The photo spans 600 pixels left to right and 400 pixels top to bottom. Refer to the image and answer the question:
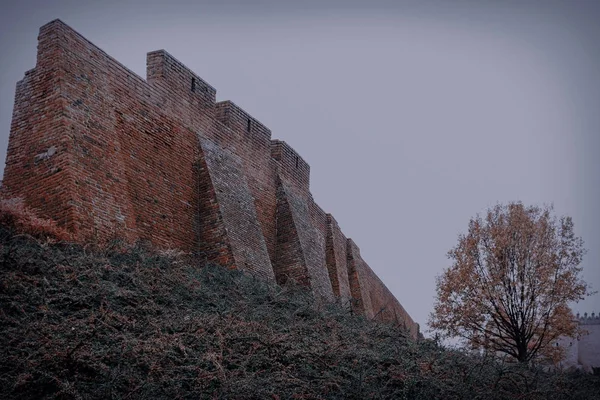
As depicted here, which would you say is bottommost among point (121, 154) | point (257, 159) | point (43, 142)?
point (43, 142)

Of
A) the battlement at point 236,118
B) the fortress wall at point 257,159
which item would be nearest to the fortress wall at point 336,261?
the fortress wall at point 257,159

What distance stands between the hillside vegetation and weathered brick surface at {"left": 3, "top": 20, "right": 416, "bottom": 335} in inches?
49.0

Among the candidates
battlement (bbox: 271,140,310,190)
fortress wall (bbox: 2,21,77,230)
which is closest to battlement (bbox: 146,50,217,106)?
fortress wall (bbox: 2,21,77,230)

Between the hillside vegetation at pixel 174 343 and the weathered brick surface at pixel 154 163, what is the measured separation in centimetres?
124

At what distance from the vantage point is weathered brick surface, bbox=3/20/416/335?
32.8 feet

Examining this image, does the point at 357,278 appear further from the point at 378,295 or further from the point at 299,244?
the point at 299,244

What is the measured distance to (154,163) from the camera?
1230 cm

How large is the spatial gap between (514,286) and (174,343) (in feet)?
40.8

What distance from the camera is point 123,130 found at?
11.6 m

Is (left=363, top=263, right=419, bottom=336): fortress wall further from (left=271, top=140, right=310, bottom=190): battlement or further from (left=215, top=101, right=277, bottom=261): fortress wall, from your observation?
(left=215, top=101, right=277, bottom=261): fortress wall

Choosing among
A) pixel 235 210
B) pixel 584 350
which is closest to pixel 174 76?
pixel 235 210

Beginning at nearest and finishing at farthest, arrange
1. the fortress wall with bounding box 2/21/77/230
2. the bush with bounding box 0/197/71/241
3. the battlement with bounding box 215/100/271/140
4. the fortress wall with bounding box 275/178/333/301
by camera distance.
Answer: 1. the bush with bounding box 0/197/71/241
2. the fortress wall with bounding box 2/21/77/230
3. the battlement with bounding box 215/100/271/140
4. the fortress wall with bounding box 275/178/333/301

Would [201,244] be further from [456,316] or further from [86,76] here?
[456,316]

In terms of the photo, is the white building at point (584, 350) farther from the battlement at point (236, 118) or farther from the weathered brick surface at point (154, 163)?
the battlement at point (236, 118)
